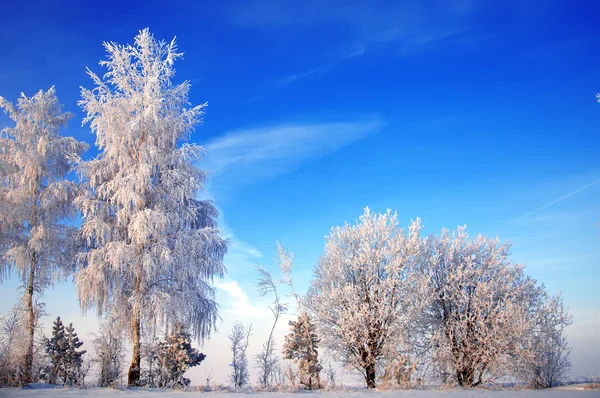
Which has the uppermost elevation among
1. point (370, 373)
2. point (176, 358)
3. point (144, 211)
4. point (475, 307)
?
point (144, 211)

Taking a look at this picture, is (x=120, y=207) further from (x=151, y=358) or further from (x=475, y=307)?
(x=475, y=307)

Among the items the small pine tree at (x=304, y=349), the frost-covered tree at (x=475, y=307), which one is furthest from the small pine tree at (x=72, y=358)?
the frost-covered tree at (x=475, y=307)

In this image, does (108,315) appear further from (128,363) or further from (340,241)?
(340,241)

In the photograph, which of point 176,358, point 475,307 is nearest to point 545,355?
point 475,307

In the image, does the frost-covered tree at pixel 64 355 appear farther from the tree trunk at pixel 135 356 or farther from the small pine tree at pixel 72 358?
the tree trunk at pixel 135 356

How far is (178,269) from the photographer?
18.8 metres

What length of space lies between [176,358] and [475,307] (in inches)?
470

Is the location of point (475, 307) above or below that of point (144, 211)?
below

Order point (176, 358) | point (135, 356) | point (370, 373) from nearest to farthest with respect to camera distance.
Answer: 1. point (176, 358)
2. point (370, 373)
3. point (135, 356)

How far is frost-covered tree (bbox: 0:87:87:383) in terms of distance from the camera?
1902 centimetres

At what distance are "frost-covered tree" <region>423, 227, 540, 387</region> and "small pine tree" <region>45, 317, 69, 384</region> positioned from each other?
14.8m

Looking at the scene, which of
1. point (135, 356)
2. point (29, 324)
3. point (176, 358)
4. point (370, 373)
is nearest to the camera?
point (176, 358)

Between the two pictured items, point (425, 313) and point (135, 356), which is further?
point (425, 313)

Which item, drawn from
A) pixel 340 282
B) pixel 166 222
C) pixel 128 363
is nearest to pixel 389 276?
pixel 340 282
